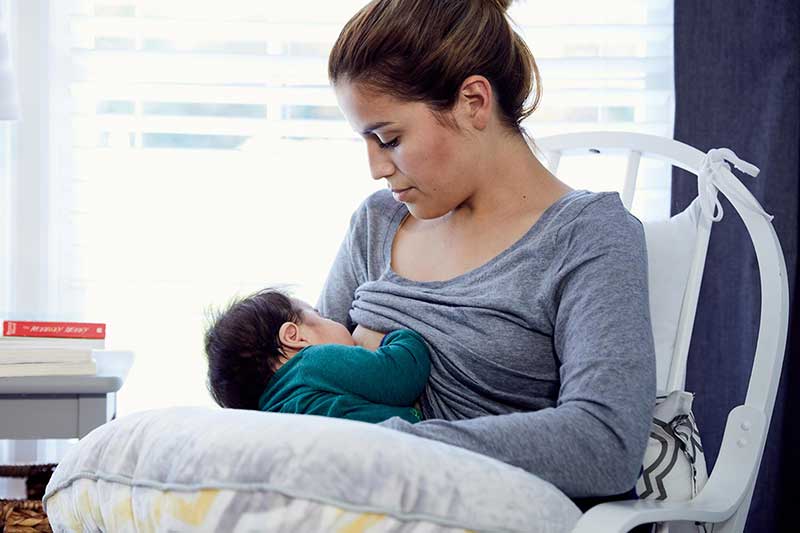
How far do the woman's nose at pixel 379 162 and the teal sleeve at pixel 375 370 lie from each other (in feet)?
0.75

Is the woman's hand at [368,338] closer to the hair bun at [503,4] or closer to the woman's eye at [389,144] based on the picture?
the woman's eye at [389,144]

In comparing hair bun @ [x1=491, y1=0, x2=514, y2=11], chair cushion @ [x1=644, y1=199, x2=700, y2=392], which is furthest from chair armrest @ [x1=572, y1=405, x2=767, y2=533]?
hair bun @ [x1=491, y1=0, x2=514, y2=11]

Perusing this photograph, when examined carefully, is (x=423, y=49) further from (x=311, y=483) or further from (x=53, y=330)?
(x=53, y=330)

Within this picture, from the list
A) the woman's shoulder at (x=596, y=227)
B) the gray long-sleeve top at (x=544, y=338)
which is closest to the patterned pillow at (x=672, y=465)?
the gray long-sleeve top at (x=544, y=338)

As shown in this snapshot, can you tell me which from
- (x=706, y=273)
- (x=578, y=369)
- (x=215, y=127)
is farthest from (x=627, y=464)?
(x=215, y=127)

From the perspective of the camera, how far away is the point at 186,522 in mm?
871

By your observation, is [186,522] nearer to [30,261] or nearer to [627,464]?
[627,464]

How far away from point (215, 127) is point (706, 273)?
1.20m

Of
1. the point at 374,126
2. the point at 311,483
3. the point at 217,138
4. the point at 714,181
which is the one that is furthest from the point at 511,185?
the point at 217,138

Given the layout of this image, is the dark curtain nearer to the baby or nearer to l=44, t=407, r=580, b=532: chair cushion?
the baby

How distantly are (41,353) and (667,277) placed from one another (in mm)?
1011

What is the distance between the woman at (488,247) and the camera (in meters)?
1.12

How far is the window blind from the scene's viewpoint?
2.32 meters

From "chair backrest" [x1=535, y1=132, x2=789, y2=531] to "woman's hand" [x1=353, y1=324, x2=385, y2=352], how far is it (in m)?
0.43
